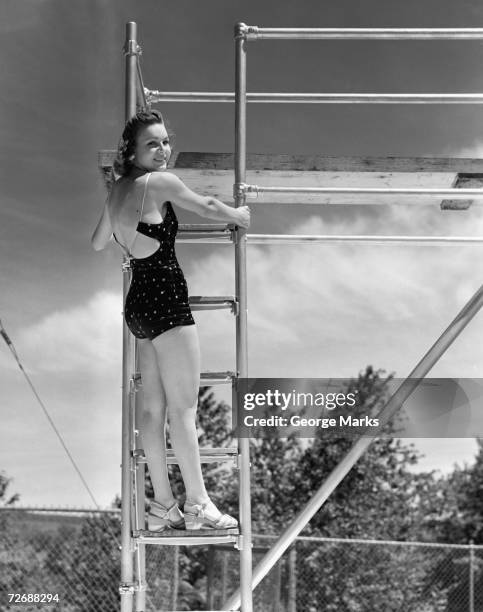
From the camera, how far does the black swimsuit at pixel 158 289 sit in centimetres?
309

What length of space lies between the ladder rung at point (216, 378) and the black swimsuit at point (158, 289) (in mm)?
291

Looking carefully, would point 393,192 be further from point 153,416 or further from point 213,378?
point 153,416

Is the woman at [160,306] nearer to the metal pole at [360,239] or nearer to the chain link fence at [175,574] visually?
the metal pole at [360,239]

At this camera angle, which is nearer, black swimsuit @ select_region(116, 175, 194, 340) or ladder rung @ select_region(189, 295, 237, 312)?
black swimsuit @ select_region(116, 175, 194, 340)

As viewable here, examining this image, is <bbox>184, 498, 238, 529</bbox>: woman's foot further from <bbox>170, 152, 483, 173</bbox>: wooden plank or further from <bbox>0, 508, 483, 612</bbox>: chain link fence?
<bbox>0, 508, 483, 612</bbox>: chain link fence

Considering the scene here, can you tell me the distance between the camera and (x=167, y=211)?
3.17 m

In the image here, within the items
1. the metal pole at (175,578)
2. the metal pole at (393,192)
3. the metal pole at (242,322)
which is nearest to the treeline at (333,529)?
the metal pole at (175,578)

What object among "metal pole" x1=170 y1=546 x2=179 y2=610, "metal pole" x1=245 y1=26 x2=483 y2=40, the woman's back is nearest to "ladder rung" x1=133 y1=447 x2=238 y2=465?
the woman's back

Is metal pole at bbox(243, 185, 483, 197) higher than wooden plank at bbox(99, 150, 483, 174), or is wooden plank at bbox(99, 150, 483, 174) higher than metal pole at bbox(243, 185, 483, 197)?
wooden plank at bbox(99, 150, 483, 174)

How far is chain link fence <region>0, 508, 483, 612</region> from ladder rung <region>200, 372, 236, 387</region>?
5.23 metres

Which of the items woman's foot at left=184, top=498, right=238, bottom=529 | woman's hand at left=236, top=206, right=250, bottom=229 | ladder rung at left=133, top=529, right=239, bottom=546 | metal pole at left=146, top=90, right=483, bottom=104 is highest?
metal pole at left=146, top=90, right=483, bottom=104

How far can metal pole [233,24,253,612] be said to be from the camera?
10.3 feet

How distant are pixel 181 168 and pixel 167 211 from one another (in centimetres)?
63

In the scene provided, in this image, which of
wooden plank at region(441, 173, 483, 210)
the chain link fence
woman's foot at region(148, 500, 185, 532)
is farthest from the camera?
the chain link fence
